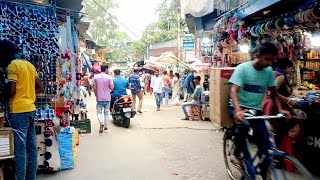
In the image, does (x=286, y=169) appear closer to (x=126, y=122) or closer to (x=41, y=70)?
(x=41, y=70)

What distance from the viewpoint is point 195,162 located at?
6.46 metres

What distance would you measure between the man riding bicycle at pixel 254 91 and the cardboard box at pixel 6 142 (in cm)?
278

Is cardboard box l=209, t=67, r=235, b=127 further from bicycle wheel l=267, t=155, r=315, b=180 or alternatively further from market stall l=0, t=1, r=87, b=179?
market stall l=0, t=1, r=87, b=179

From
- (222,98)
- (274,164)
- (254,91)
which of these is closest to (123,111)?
(222,98)

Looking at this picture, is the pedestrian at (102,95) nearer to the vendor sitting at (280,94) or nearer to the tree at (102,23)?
the vendor sitting at (280,94)

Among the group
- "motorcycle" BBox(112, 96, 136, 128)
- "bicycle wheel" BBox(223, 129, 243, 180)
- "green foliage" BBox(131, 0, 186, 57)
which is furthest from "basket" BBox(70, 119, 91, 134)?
"green foliage" BBox(131, 0, 186, 57)

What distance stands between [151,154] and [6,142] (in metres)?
3.27

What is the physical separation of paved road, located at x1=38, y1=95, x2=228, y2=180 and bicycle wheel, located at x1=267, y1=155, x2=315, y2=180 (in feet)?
5.77

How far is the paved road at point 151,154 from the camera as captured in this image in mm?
5711

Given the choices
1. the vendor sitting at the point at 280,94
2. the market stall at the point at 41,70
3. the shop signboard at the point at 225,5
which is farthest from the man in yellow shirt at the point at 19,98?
the shop signboard at the point at 225,5

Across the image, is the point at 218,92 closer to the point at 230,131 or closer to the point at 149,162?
the point at 230,131

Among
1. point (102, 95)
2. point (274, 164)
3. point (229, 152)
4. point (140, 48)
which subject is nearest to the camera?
point (274, 164)

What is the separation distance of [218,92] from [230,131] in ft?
1.85

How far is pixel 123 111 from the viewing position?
10.4m
